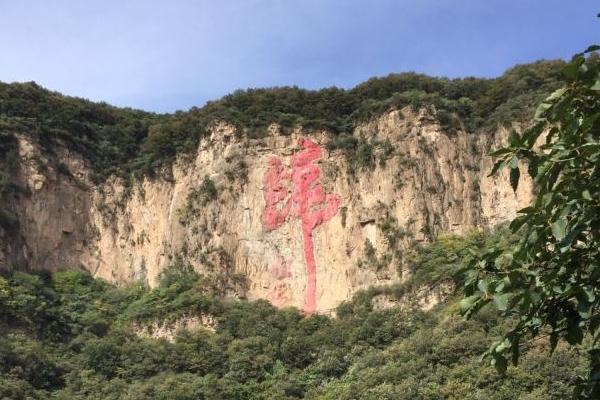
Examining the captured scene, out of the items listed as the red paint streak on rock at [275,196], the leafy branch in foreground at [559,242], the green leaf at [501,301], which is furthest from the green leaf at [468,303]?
the red paint streak on rock at [275,196]

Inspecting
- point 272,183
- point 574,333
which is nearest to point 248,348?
point 272,183

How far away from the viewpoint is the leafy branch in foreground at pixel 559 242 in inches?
153

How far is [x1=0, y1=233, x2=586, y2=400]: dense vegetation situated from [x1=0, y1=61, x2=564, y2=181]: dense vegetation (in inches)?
281

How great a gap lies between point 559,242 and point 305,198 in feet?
110

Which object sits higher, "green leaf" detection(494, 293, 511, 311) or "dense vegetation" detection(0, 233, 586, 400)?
"green leaf" detection(494, 293, 511, 311)

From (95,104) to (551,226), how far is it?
142ft

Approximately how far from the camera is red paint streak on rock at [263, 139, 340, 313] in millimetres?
36625

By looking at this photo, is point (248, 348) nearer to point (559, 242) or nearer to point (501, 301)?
point (501, 301)

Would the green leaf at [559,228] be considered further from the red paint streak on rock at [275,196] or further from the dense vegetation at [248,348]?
the red paint streak on rock at [275,196]

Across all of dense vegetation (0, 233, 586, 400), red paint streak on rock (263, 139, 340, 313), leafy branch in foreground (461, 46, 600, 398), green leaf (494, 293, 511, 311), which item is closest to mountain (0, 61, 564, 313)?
red paint streak on rock (263, 139, 340, 313)

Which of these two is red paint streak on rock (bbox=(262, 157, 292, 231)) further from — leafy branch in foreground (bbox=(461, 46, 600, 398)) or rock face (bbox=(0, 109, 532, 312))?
leafy branch in foreground (bbox=(461, 46, 600, 398))

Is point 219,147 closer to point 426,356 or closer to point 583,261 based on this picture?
point 426,356

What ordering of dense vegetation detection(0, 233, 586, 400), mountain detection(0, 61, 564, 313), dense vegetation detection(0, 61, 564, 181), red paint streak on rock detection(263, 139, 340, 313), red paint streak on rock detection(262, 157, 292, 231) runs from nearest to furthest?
dense vegetation detection(0, 233, 586, 400) → mountain detection(0, 61, 564, 313) → red paint streak on rock detection(263, 139, 340, 313) → red paint streak on rock detection(262, 157, 292, 231) → dense vegetation detection(0, 61, 564, 181)

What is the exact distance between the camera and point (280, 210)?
37281 millimetres
